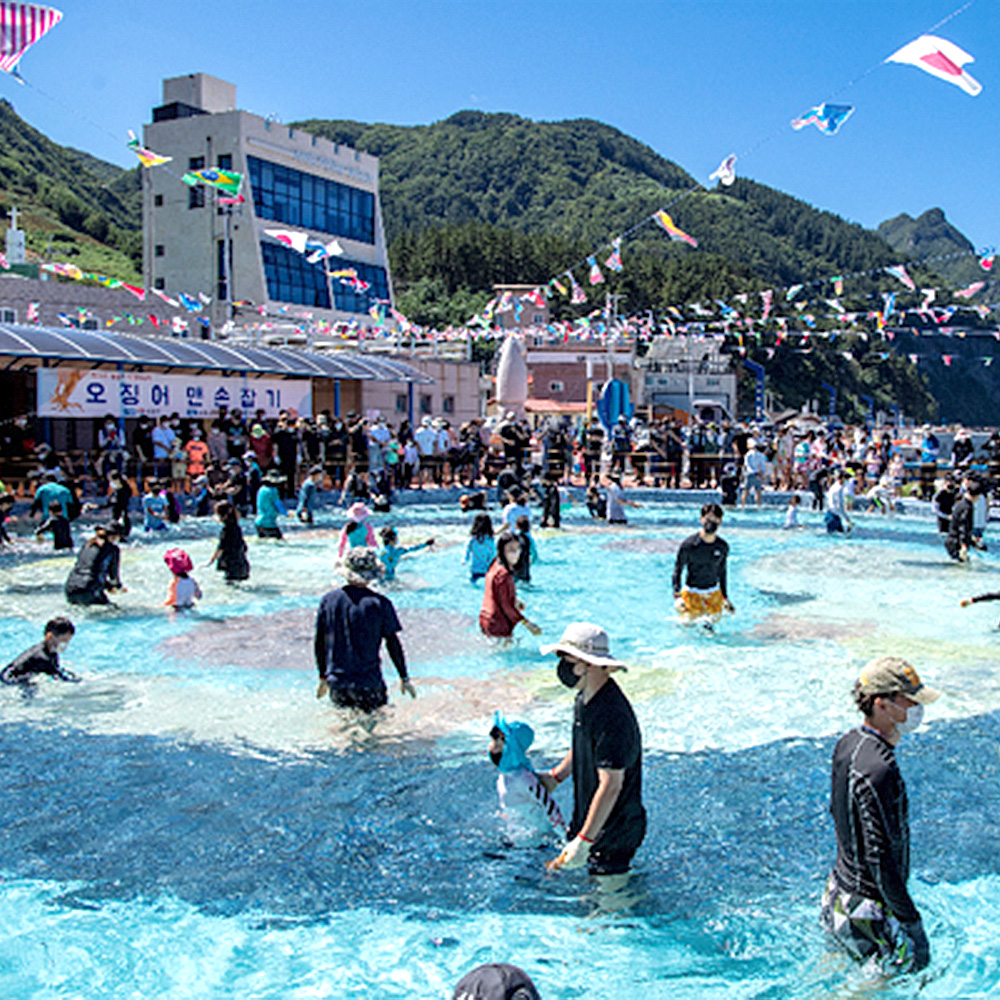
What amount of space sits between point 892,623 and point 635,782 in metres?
8.63

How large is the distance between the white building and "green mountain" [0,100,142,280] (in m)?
18.5

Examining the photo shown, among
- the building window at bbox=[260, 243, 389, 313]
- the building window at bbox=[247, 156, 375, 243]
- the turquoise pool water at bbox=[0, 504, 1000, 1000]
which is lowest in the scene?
the turquoise pool water at bbox=[0, 504, 1000, 1000]

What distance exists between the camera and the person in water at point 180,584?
454 inches

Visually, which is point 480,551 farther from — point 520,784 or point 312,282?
point 312,282

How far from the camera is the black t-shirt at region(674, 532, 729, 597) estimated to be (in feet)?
32.8

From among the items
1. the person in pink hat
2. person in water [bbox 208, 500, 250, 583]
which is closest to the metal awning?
person in water [bbox 208, 500, 250, 583]

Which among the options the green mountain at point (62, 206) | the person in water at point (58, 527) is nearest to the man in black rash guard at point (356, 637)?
the person in water at point (58, 527)

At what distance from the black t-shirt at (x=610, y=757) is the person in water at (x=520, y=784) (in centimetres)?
44

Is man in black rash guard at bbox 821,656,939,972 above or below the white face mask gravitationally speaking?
below

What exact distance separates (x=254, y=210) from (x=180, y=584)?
43.1 m

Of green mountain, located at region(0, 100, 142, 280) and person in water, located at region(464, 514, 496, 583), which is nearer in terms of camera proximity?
person in water, located at region(464, 514, 496, 583)

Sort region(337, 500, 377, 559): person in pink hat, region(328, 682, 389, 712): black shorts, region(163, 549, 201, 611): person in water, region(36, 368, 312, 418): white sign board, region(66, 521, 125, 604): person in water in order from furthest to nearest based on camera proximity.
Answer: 1. region(36, 368, 312, 418): white sign board
2. region(337, 500, 377, 559): person in pink hat
3. region(163, 549, 201, 611): person in water
4. region(66, 521, 125, 604): person in water
5. region(328, 682, 389, 712): black shorts

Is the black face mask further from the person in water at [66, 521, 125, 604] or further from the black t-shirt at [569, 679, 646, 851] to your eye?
the person in water at [66, 521, 125, 604]

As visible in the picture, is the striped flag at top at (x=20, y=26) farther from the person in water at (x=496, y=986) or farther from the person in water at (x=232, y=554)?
the person in water at (x=496, y=986)
